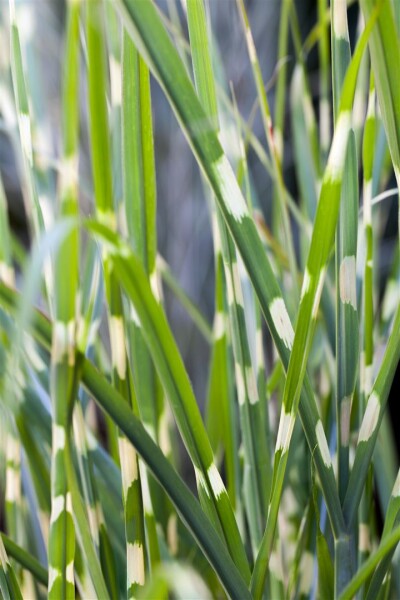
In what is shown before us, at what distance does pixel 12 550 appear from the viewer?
10.4 inches

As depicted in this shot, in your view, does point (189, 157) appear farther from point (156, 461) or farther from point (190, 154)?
point (156, 461)

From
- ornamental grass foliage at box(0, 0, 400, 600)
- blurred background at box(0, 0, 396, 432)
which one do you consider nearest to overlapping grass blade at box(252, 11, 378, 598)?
ornamental grass foliage at box(0, 0, 400, 600)

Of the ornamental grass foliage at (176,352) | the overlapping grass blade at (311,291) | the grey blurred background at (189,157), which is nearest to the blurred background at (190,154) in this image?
the grey blurred background at (189,157)

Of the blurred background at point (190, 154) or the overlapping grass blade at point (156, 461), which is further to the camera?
the blurred background at point (190, 154)

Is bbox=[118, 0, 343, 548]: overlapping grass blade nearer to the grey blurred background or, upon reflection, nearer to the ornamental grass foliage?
the ornamental grass foliage

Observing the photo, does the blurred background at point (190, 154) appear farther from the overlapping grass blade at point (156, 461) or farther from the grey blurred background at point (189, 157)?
the overlapping grass blade at point (156, 461)

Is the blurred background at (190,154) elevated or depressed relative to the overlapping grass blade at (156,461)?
elevated

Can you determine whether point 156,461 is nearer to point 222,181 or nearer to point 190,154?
point 222,181

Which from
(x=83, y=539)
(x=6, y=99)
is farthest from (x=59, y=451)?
(x=6, y=99)

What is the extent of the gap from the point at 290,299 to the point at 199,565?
150mm

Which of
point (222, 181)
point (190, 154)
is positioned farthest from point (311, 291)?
point (190, 154)

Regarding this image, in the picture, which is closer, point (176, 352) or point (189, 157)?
point (176, 352)

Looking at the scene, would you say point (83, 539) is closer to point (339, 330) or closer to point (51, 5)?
point (339, 330)

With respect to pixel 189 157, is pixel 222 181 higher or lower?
lower
